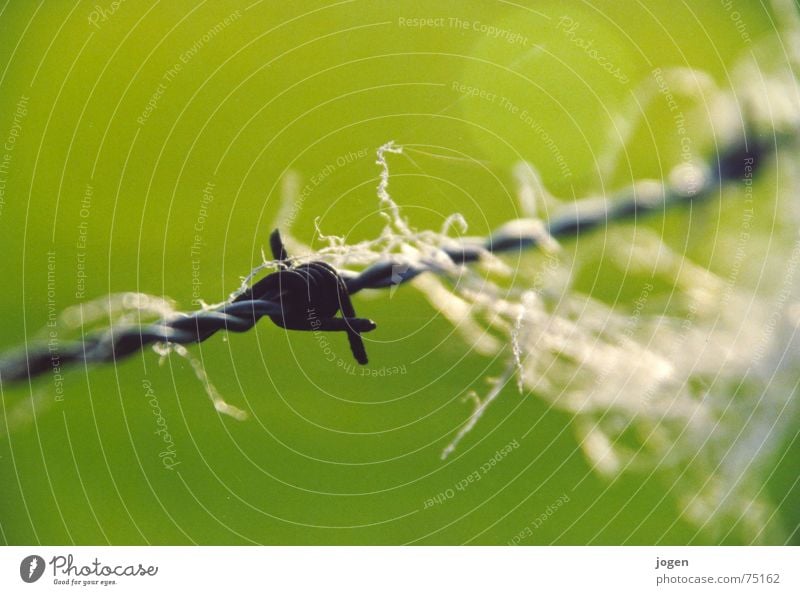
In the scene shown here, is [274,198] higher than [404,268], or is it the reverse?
[274,198]

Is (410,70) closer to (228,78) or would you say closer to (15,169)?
(228,78)

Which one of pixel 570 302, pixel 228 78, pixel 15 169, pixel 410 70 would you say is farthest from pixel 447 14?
pixel 15 169

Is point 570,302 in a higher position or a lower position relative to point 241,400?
higher
